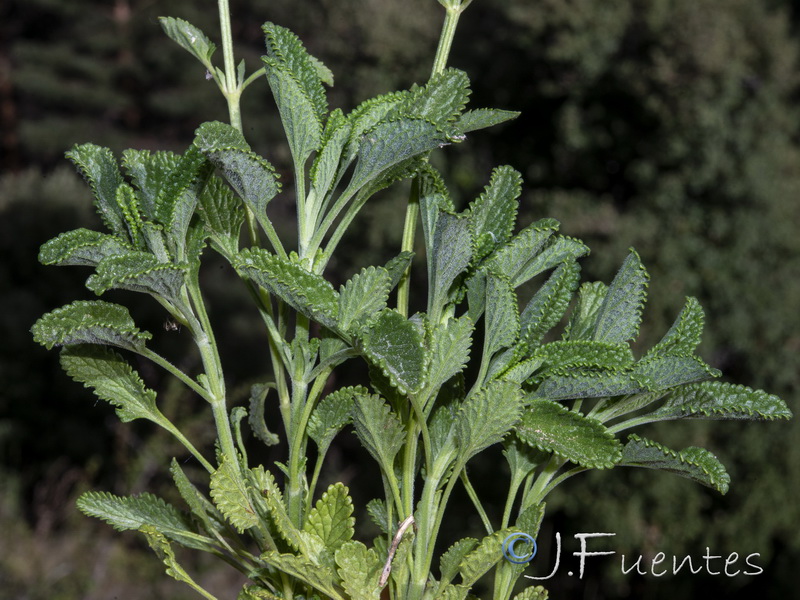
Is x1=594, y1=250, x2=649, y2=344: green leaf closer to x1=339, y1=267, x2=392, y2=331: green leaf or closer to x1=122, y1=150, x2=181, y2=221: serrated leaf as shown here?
x1=339, y1=267, x2=392, y2=331: green leaf

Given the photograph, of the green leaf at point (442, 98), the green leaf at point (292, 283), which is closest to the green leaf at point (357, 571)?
the green leaf at point (292, 283)

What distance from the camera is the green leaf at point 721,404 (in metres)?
0.39

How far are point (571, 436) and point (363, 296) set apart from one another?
4.8 inches

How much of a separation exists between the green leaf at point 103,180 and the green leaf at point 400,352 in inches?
6.2

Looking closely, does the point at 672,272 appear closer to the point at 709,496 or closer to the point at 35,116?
Answer: the point at 709,496

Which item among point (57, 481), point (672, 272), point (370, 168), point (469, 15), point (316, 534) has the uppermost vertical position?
point (469, 15)

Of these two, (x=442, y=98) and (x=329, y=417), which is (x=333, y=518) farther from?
(x=442, y=98)

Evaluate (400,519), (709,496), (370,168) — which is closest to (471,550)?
(400,519)

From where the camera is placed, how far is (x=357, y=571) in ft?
1.24

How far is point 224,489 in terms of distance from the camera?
15.2 inches

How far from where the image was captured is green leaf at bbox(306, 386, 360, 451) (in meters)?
0.44

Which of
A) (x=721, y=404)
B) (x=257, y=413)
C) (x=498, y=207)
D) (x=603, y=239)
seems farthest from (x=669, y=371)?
(x=603, y=239)

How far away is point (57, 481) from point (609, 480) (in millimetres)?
2340

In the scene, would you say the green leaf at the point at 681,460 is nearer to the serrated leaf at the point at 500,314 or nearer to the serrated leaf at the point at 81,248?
the serrated leaf at the point at 500,314
